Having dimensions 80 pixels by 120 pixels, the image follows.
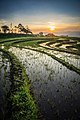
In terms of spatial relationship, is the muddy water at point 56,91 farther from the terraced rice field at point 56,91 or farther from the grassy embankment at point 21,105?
the grassy embankment at point 21,105

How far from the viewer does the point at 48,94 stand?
640 inches

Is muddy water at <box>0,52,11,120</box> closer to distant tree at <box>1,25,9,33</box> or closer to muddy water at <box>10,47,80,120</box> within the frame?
muddy water at <box>10,47,80,120</box>

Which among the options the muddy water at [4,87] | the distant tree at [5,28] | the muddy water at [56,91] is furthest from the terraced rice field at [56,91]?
the distant tree at [5,28]

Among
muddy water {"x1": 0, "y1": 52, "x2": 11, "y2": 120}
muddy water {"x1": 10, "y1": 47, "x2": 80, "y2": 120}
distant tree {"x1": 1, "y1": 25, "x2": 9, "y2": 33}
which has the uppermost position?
distant tree {"x1": 1, "y1": 25, "x2": 9, "y2": 33}

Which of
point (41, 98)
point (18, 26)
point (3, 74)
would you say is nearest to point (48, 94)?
point (41, 98)

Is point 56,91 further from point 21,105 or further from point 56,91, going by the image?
point 21,105

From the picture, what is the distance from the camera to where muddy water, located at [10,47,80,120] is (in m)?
13.1

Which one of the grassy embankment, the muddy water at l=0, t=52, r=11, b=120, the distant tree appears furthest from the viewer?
the distant tree

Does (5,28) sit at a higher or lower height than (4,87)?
higher

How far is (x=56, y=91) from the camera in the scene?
17.0 m

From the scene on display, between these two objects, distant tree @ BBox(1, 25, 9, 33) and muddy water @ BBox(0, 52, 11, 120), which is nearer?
muddy water @ BBox(0, 52, 11, 120)

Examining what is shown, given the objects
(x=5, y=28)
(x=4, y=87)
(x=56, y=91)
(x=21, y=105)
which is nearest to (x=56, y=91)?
(x=56, y=91)

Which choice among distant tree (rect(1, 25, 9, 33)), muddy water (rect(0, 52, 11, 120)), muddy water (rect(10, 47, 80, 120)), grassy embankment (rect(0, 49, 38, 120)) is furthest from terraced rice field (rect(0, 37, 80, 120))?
distant tree (rect(1, 25, 9, 33))

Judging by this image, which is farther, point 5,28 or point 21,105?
point 5,28
